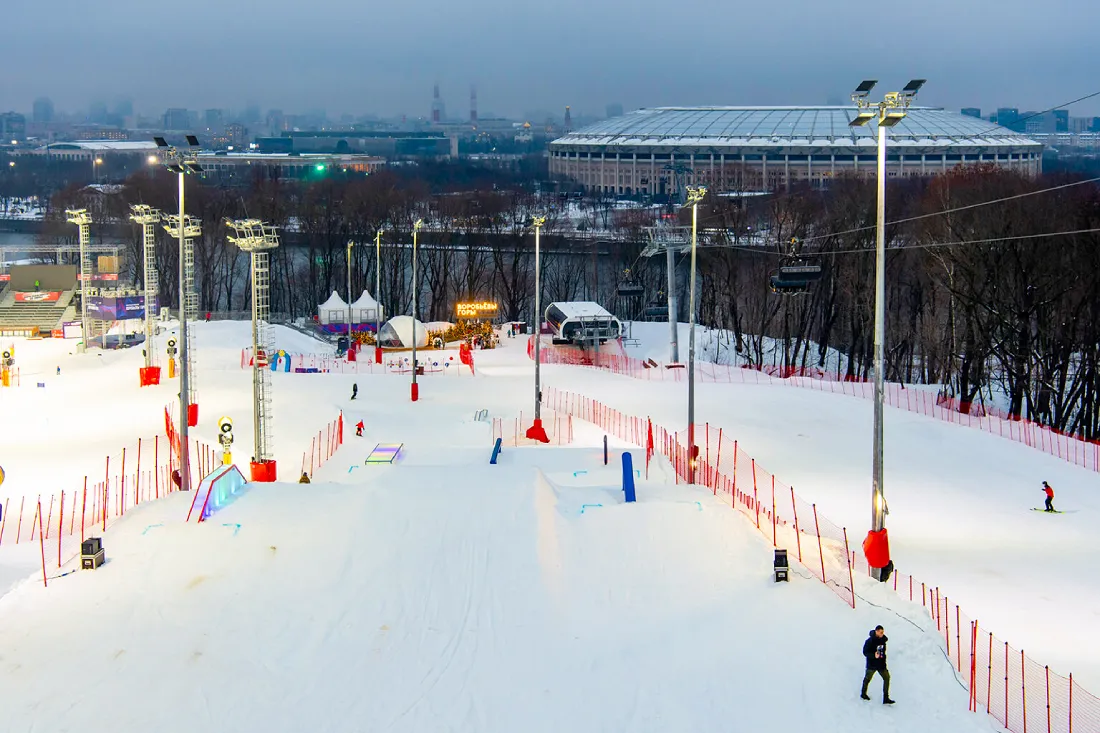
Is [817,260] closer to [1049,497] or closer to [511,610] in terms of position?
[1049,497]

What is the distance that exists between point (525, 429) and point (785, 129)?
124 meters

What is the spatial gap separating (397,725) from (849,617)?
7.09 m

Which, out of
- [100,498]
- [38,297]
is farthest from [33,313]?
[100,498]

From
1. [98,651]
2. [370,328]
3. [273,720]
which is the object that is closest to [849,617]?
[273,720]

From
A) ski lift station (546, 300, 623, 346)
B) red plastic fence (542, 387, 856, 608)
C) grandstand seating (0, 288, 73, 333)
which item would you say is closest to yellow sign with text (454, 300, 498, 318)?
ski lift station (546, 300, 623, 346)

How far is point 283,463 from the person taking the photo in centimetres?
3095

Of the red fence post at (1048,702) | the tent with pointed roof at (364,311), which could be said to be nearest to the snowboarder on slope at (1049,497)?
the red fence post at (1048,702)

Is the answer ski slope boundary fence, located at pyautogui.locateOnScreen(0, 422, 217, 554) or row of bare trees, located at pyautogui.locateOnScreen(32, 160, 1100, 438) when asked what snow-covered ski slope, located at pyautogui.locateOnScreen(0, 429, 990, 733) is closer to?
ski slope boundary fence, located at pyautogui.locateOnScreen(0, 422, 217, 554)

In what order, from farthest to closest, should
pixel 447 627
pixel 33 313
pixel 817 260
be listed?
pixel 33 313, pixel 817 260, pixel 447 627

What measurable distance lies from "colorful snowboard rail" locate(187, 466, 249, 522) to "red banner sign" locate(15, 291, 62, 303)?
51.2 meters

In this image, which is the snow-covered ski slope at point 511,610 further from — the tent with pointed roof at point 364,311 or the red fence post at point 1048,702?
the tent with pointed roof at point 364,311

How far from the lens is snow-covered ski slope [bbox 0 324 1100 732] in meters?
15.0

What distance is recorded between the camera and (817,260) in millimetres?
63750

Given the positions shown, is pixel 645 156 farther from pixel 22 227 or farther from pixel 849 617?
pixel 849 617
